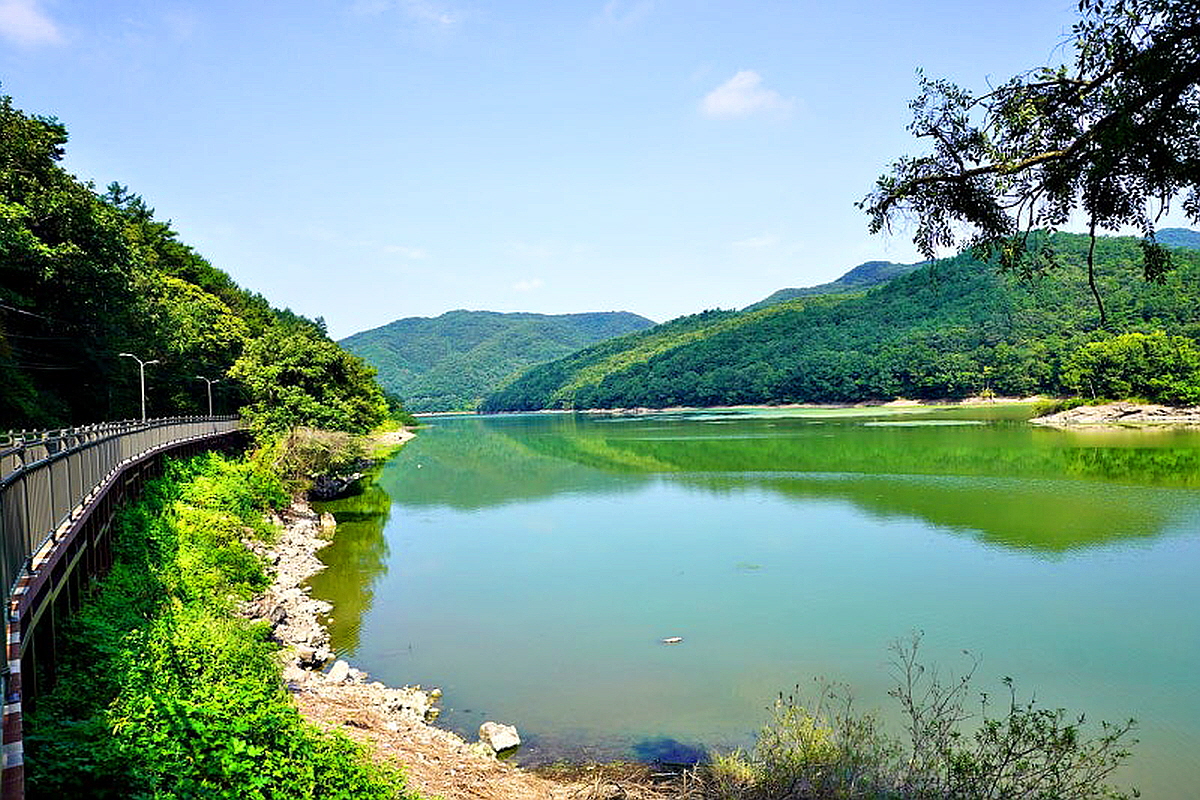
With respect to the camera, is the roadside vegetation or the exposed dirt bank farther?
the exposed dirt bank

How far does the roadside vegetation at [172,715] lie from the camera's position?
6.10m

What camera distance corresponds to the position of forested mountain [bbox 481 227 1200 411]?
83.8 metres

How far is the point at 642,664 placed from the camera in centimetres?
1484

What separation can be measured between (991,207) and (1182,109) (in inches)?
59.0

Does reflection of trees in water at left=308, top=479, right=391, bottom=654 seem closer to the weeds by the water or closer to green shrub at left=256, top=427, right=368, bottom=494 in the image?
green shrub at left=256, top=427, right=368, bottom=494

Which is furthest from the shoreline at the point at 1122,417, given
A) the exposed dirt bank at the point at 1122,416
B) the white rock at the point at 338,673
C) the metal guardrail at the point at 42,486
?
the metal guardrail at the point at 42,486

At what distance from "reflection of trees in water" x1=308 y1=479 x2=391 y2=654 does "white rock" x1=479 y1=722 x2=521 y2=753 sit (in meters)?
5.61

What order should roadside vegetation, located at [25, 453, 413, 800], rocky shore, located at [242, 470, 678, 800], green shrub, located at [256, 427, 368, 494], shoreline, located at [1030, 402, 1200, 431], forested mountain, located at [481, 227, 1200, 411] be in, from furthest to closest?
forested mountain, located at [481, 227, 1200, 411] < shoreline, located at [1030, 402, 1200, 431] < green shrub, located at [256, 427, 368, 494] < rocky shore, located at [242, 470, 678, 800] < roadside vegetation, located at [25, 453, 413, 800]

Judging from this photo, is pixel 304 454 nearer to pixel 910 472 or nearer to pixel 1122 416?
pixel 910 472

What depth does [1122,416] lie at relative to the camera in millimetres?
66000

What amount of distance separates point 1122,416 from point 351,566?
218 feet

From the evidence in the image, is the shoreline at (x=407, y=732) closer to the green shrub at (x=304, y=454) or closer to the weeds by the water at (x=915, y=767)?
the weeds by the water at (x=915, y=767)

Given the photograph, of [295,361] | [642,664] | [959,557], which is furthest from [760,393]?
[642,664]

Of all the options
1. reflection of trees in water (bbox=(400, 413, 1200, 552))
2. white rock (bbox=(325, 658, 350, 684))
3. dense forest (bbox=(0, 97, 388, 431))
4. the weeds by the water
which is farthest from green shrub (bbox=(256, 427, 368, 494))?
the weeds by the water
